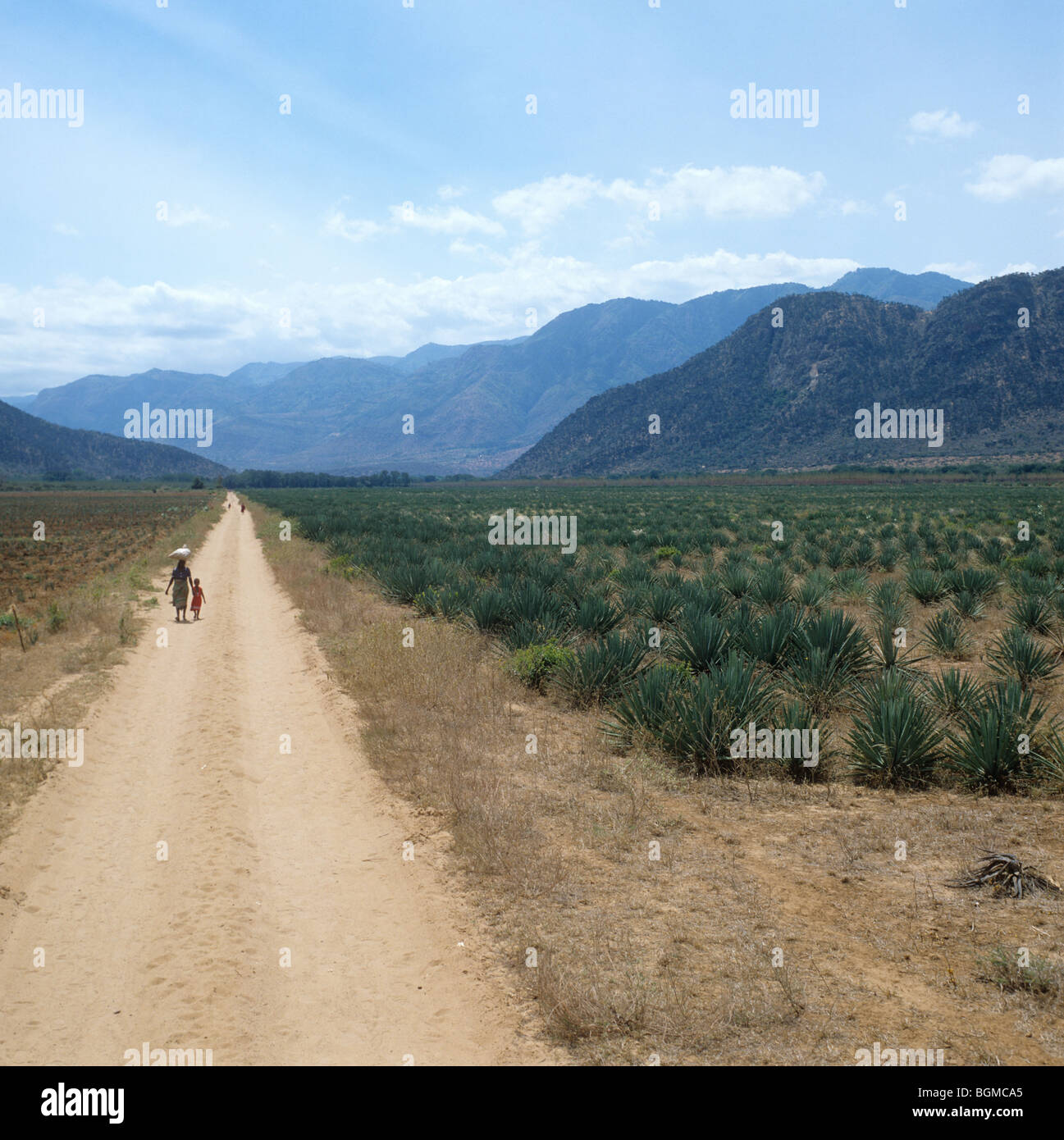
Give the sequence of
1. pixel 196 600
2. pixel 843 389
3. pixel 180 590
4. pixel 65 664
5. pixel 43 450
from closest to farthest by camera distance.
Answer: pixel 65 664
pixel 180 590
pixel 196 600
pixel 843 389
pixel 43 450

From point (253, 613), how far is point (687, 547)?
13.1 m

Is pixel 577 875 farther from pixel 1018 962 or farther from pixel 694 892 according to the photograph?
pixel 1018 962

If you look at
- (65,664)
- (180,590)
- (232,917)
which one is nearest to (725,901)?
(232,917)

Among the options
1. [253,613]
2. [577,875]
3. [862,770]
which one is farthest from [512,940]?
[253,613]

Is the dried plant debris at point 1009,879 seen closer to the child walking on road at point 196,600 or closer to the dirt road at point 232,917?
the dirt road at point 232,917

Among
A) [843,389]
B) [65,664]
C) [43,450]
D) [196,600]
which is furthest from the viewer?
[43,450]

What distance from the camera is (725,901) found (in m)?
4.60

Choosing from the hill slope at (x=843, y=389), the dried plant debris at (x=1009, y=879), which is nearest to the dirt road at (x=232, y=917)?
the dried plant debris at (x=1009, y=879)

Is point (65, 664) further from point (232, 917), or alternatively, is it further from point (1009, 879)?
point (1009, 879)

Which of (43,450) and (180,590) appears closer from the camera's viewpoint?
(180,590)

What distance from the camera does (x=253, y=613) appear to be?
611 inches

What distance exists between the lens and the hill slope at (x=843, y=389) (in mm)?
97938

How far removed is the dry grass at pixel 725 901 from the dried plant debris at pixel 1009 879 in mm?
116

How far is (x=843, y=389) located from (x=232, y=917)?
123m
